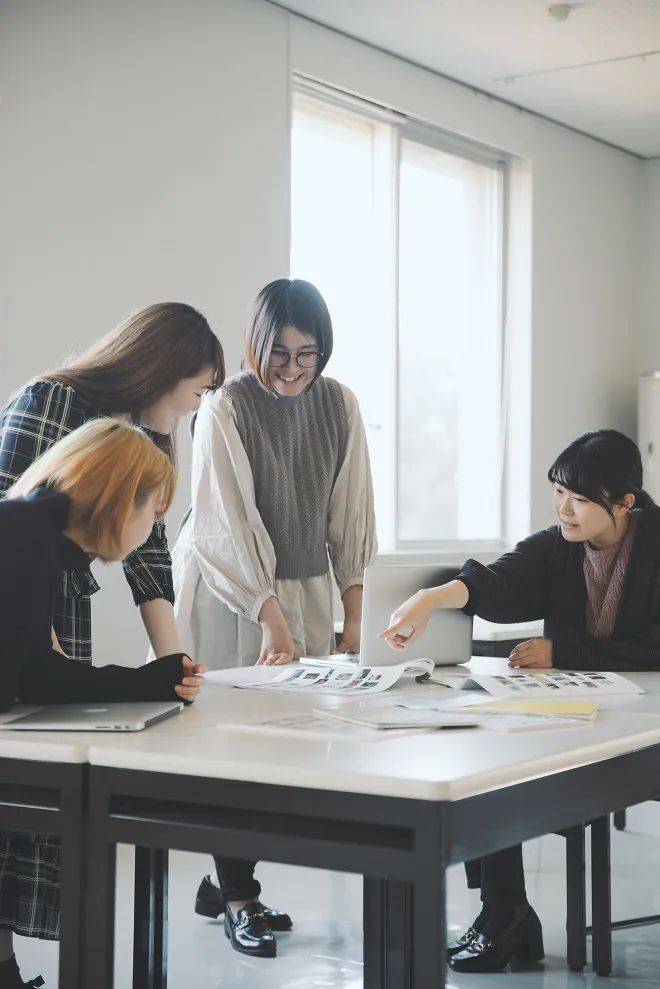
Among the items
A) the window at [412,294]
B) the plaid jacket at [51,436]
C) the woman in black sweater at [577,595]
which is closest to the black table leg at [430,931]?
the plaid jacket at [51,436]

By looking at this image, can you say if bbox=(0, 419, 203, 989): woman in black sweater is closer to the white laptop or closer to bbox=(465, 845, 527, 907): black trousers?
the white laptop

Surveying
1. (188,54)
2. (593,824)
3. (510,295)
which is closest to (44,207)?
(188,54)

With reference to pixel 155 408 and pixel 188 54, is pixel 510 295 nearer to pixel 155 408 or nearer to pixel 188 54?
pixel 188 54

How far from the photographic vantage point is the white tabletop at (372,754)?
128 cm

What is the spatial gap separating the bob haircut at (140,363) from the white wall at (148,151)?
1.75 meters

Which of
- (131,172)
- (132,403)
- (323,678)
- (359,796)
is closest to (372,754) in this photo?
(359,796)

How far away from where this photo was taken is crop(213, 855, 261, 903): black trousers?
2496mm

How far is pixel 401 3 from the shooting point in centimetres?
488

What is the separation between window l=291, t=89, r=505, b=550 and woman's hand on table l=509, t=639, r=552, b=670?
2991 millimetres

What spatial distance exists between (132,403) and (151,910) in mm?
842

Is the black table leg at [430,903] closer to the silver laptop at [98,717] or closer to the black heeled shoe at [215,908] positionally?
the silver laptop at [98,717]

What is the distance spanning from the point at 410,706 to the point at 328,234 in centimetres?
377

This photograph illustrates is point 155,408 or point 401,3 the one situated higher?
point 401,3

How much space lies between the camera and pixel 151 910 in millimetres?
1782
